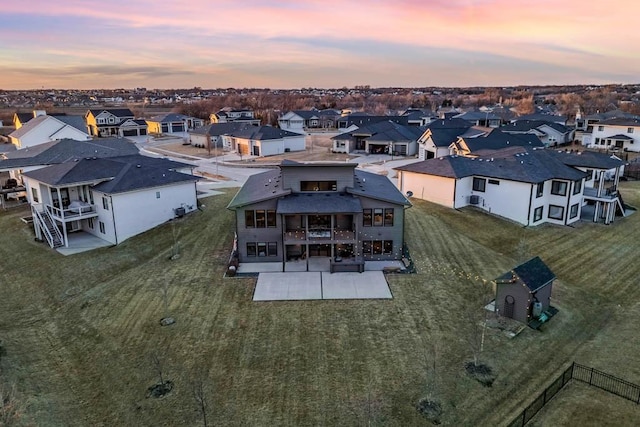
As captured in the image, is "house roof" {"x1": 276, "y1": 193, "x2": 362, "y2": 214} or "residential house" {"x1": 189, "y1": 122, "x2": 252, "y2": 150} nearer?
"house roof" {"x1": 276, "y1": 193, "x2": 362, "y2": 214}

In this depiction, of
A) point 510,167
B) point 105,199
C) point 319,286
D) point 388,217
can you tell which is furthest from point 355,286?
point 510,167

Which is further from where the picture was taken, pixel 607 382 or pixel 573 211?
pixel 573 211

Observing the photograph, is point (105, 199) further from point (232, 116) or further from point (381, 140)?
point (232, 116)

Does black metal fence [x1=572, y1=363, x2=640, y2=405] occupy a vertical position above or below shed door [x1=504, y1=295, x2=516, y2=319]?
below

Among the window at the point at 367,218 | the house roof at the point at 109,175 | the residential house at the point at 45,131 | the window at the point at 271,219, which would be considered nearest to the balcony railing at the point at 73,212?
the house roof at the point at 109,175

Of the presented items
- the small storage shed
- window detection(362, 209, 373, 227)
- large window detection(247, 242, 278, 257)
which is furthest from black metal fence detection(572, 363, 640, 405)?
large window detection(247, 242, 278, 257)

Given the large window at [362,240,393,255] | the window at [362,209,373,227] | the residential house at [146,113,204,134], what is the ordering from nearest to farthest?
the window at [362,209,373,227]
the large window at [362,240,393,255]
the residential house at [146,113,204,134]

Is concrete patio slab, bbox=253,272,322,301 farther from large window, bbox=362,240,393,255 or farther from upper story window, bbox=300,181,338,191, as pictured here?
upper story window, bbox=300,181,338,191
